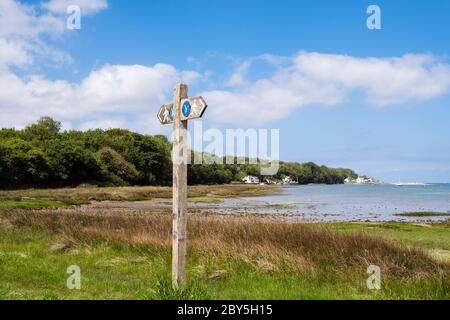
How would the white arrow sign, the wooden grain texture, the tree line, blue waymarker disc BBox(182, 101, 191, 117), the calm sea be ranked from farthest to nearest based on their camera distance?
1. the tree line
2. the calm sea
3. the wooden grain texture
4. blue waymarker disc BBox(182, 101, 191, 117)
5. the white arrow sign

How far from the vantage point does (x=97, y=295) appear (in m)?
9.51

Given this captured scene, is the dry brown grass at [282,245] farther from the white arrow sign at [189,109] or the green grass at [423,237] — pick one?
the white arrow sign at [189,109]

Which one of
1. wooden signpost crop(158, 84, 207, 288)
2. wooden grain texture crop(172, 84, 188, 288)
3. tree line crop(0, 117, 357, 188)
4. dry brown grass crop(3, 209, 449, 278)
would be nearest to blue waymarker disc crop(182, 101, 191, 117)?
wooden signpost crop(158, 84, 207, 288)

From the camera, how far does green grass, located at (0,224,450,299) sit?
30.7 feet

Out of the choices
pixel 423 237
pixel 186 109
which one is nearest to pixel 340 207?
pixel 423 237

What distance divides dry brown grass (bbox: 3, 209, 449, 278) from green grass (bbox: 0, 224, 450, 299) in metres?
0.36

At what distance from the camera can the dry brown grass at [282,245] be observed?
1227 cm

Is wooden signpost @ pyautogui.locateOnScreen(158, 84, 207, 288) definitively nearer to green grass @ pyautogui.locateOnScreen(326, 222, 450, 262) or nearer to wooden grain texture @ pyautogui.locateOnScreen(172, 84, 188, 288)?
wooden grain texture @ pyautogui.locateOnScreen(172, 84, 188, 288)

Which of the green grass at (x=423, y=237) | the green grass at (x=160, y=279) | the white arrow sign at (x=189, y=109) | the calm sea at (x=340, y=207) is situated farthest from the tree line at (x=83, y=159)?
the white arrow sign at (x=189, y=109)

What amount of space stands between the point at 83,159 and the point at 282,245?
83285mm

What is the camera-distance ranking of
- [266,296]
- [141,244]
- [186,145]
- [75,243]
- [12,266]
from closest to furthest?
[186,145], [266,296], [12,266], [141,244], [75,243]
